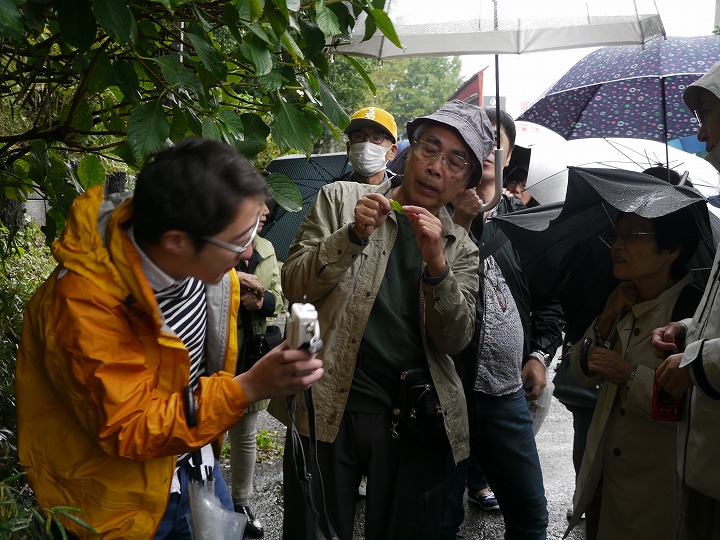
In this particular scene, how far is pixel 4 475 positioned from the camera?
2688 millimetres

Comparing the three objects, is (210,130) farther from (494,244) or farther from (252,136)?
(494,244)

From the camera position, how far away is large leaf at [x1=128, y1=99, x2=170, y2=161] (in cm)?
194

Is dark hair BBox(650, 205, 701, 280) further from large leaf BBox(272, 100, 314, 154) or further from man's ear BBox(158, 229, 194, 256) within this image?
man's ear BBox(158, 229, 194, 256)

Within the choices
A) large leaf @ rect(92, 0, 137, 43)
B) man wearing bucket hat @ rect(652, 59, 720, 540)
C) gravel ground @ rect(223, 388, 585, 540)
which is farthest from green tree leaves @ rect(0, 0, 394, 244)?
gravel ground @ rect(223, 388, 585, 540)

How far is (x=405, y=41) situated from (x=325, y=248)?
1440mm

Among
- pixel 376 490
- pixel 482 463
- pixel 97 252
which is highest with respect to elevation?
pixel 97 252

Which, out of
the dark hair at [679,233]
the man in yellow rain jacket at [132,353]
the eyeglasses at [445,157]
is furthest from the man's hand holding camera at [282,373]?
the dark hair at [679,233]

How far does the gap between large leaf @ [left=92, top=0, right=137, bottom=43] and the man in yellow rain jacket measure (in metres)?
0.33

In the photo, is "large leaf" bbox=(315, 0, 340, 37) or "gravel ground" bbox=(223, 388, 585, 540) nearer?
"large leaf" bbox=(315, 0, 340, 37)

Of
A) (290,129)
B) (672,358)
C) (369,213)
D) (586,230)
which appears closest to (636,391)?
(672,358)

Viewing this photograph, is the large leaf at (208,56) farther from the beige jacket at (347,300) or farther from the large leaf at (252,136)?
the beige jacket at (347,300)

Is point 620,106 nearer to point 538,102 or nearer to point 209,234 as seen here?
point 538,102

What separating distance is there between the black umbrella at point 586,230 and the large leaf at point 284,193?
1.20 metres

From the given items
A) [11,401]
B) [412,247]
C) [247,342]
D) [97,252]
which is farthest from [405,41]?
[11,401]
